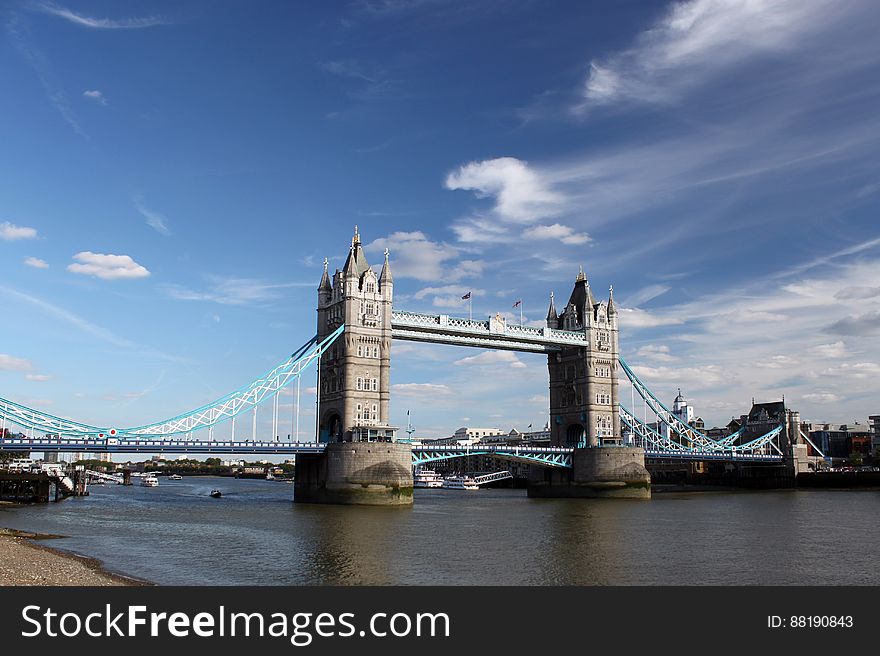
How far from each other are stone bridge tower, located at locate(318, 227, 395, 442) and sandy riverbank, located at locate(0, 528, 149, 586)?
45.7 metres

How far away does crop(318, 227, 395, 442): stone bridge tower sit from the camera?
82688mm

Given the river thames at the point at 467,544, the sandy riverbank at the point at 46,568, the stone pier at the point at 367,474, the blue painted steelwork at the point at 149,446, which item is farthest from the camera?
the stone pier at the point at 367,474

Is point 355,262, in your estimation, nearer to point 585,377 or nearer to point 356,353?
point 356,353

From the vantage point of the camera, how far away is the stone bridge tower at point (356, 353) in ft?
271

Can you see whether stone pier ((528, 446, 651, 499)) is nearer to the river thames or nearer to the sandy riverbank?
the river thames

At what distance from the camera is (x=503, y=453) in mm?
91250

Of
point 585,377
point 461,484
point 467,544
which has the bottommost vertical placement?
point 461,484

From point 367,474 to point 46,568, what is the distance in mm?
45919

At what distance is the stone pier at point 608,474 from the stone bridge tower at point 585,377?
5.31 metres

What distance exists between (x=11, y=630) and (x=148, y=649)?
3391 millimetres

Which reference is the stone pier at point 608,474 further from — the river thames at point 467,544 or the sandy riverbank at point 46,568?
the sandy riverbank at point 46,568

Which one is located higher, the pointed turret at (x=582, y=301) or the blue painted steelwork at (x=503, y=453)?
the pointed turret at (x=582, y=301)

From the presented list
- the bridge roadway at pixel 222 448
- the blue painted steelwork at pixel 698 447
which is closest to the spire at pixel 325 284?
the bridge roadway at pixel 222 448

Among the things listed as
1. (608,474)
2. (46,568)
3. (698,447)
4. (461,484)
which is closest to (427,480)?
(461,484)
